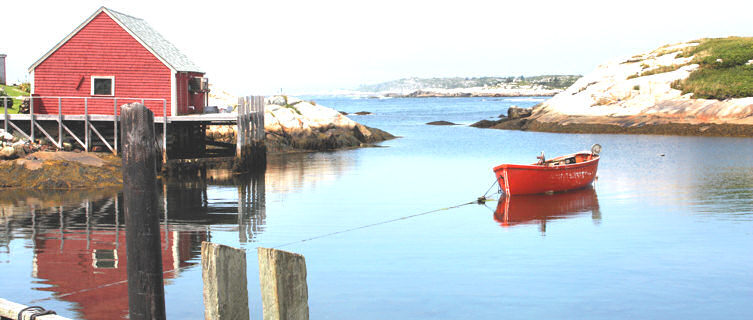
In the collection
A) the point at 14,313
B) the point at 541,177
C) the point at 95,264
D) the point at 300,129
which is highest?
the point at 300,129

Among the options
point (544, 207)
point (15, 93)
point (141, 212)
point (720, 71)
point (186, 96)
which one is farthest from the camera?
point (720, 71)

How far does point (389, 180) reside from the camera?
31.3 meters

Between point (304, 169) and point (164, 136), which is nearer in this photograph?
point (164, 136)

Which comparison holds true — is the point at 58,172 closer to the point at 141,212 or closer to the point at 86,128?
the point at 86,128

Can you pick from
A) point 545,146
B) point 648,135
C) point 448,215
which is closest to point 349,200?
point 448,215

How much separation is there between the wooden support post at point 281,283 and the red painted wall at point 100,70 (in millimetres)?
25336

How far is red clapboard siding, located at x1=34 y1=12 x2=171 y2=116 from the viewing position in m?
31.1

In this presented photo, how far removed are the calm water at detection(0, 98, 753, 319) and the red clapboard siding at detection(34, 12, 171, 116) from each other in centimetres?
486

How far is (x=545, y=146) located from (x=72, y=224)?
123 feet

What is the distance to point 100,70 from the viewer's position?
102 ft

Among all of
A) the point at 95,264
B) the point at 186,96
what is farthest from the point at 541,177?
the point at 186,96

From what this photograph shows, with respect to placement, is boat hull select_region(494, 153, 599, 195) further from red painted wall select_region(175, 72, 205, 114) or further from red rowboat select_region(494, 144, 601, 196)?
red painted wall select_region(175, 72, 205, 114)

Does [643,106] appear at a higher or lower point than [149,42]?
lower

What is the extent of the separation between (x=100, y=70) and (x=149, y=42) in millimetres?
2302
